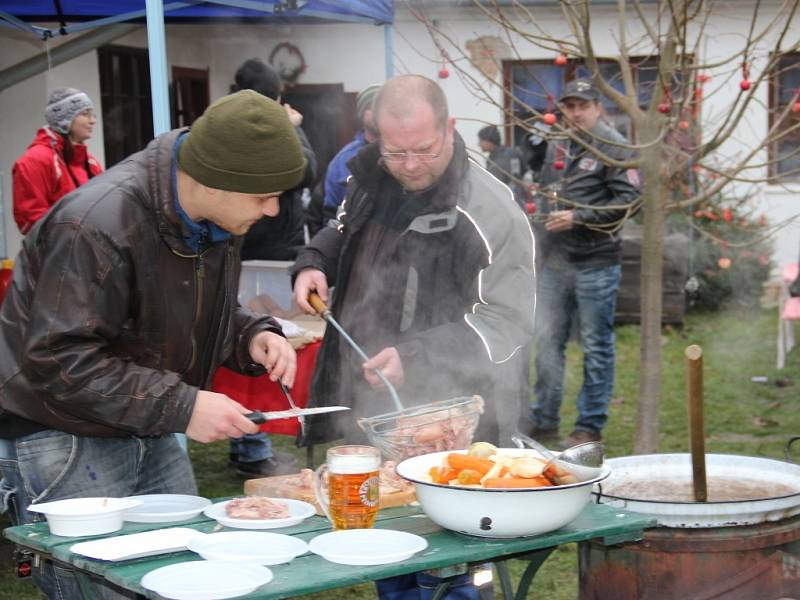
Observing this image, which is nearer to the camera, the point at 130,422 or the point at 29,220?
the point at 130,422

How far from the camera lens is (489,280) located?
3.32 m

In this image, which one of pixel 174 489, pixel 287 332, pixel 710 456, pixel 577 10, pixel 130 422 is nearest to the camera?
pixel 130 422

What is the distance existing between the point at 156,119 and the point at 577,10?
1975 mm

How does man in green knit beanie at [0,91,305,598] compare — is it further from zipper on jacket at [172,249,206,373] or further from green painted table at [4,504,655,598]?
green painted table at [4,504,655,598]

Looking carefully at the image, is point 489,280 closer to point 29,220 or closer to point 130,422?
point 130,422

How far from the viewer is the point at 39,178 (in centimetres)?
643

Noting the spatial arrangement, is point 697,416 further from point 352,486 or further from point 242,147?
point 242,147

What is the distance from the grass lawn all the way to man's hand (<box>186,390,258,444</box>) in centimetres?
213

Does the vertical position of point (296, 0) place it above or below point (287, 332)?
above

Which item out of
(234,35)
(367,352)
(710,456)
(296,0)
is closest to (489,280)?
(367,352)

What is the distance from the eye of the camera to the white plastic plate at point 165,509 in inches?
97.8

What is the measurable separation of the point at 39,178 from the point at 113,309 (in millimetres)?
4328

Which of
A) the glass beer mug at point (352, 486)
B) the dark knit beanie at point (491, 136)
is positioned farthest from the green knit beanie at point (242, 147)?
the dark knit beanie at point (491, 136)

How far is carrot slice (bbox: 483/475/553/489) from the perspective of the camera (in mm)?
2320
